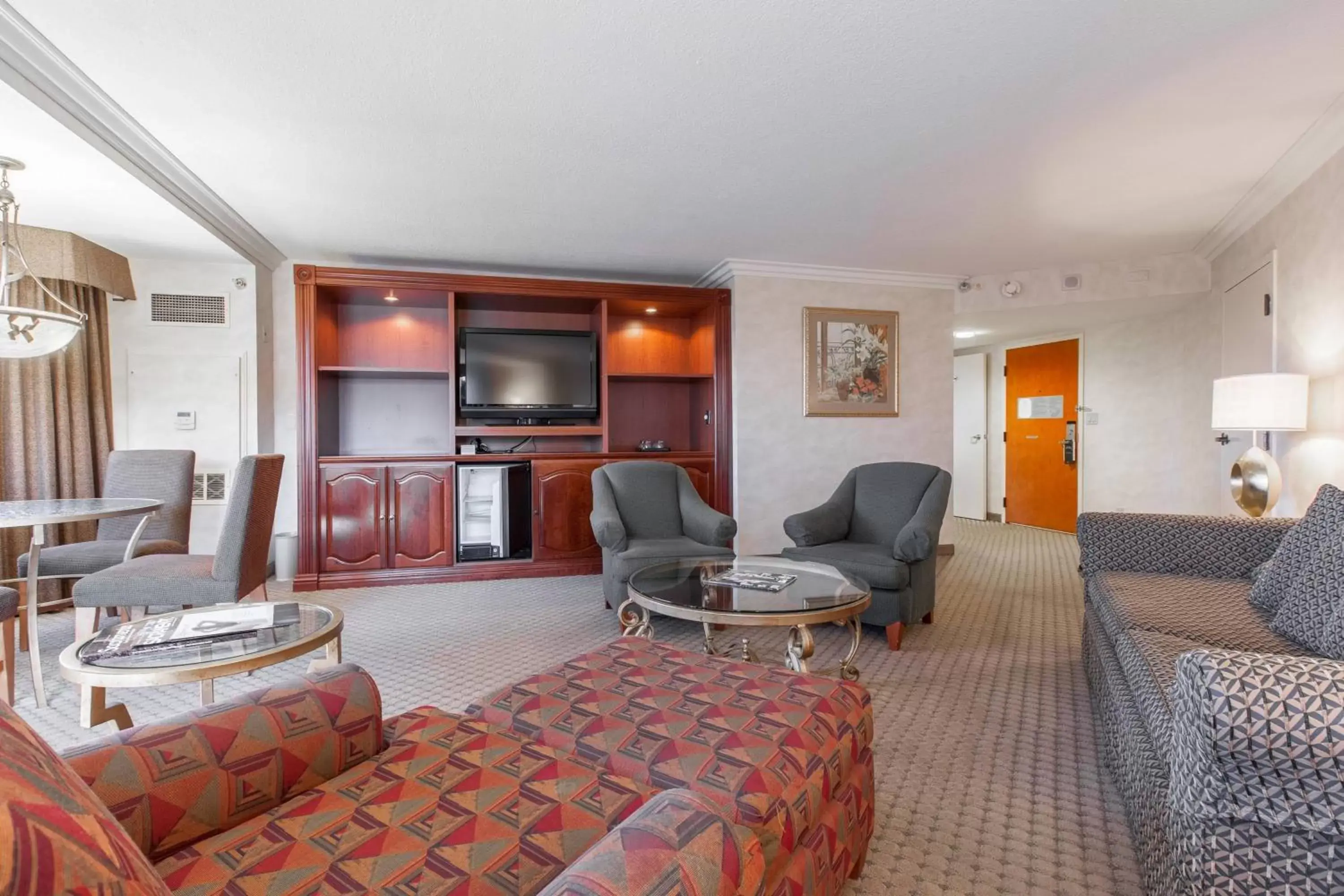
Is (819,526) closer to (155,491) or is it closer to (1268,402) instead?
(1268,402)

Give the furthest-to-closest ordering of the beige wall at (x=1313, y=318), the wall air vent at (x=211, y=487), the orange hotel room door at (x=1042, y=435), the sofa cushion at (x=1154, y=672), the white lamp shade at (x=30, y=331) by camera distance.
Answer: the orange hotel room door at (x=1042, y=435) < the wall air vent at (x=211, y=487) < the beige wall at (x=1313, y=318) < the white lamp shade at (x=30, y=331) < the sofa cushion at (x=1154, y=672)

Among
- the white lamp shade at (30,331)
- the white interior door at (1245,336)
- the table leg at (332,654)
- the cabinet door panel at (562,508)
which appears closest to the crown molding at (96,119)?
the white lamp shade at (30,331)

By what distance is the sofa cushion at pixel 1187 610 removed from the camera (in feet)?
5.84

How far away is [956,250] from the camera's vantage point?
15.5 feet

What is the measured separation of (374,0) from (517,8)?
0.42m

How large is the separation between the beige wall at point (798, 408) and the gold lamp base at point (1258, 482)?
217 cm

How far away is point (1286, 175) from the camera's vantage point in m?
3.33

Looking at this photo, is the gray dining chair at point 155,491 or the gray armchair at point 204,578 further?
the gray dining chair at point 155,491

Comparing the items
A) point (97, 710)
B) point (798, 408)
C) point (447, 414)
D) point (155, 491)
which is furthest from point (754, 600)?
point (447, 414)

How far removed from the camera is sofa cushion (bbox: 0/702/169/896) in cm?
36

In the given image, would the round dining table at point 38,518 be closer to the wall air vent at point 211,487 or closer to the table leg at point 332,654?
the table leg at point 332,654

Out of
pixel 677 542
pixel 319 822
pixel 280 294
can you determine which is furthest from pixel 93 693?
pixel 280 294

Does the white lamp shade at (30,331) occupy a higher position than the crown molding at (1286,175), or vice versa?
the crown molding at (1286,175)

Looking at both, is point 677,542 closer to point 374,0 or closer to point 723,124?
point 723,124
